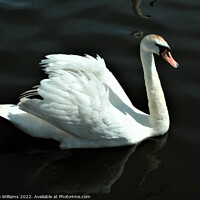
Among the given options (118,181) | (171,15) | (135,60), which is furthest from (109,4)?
(118,181)

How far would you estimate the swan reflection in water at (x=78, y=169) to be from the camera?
17.9ft

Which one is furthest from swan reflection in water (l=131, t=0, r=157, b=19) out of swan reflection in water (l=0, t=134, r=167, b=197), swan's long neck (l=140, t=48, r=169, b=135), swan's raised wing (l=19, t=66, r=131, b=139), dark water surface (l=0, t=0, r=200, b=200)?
swan's raised wing (l=19, t=66, r=131, b=139)

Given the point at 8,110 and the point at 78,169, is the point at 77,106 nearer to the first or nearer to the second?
the point at 78,169

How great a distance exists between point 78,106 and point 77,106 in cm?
1

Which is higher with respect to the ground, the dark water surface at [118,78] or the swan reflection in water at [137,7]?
the swan reflection in water at [137,7]

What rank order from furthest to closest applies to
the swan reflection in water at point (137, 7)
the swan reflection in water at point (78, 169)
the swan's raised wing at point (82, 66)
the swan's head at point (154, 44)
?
the swan reflection in water at point (137, 7), the swan's raised wing at point (82, 66), the swan's head at point (154, 44), the swan reflection in water at point (78, 169)

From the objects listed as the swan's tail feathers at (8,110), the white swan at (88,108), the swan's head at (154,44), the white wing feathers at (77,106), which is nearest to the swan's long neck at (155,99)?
the white swan at (88,108)

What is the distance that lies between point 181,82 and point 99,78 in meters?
1.79

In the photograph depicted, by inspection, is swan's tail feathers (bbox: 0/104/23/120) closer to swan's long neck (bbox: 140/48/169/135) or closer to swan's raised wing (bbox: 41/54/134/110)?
swan's raised wing (bbox: 41/54/134/110)

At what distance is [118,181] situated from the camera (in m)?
5.55

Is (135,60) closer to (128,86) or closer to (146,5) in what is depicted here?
(128,86)

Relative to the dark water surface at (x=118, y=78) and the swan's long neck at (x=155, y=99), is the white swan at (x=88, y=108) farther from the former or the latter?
the dark water surface at (x=118, y=78)

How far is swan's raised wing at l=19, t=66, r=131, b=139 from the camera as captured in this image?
17.9 feet

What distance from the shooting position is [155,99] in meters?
6.00
